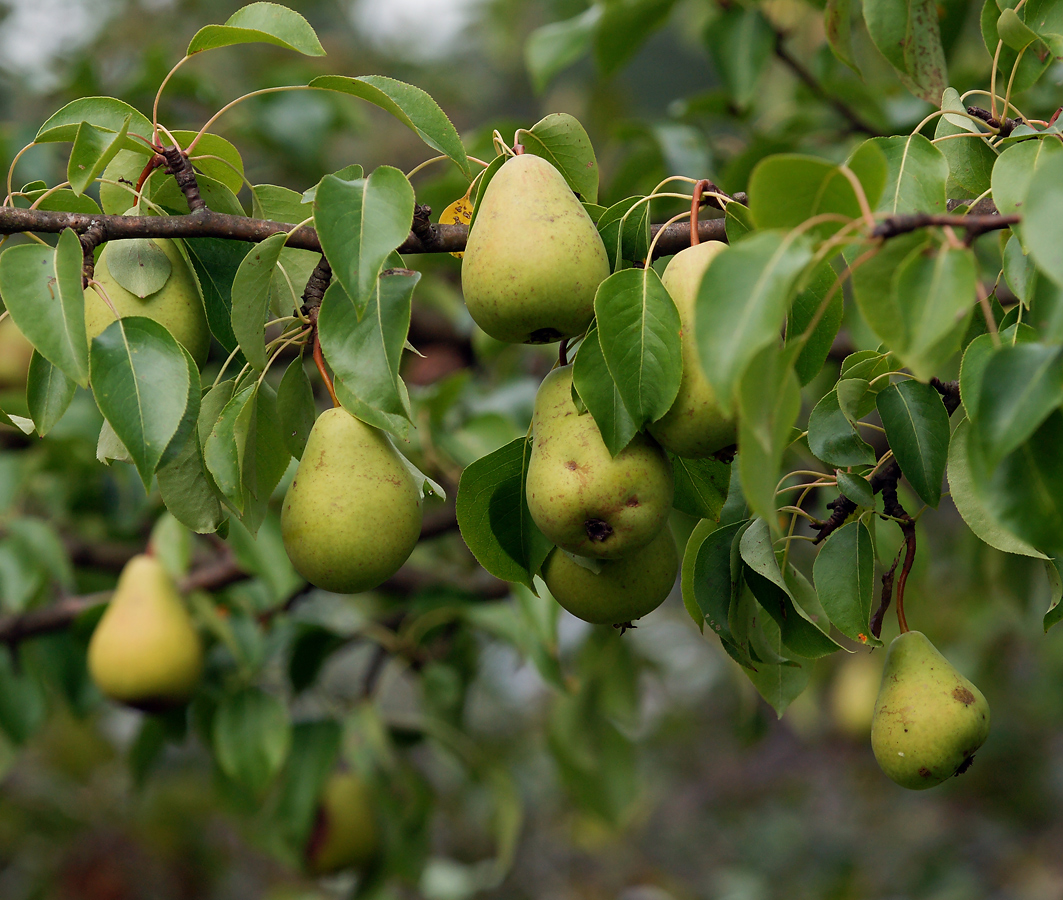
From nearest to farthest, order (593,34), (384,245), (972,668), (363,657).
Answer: (384,245), (593,34), (972,668), (363,657)

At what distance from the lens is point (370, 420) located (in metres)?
0.98

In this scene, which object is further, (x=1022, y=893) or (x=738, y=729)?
(x=1022, y=893)

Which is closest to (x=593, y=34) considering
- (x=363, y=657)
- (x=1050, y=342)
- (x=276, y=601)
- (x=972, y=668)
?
(x=276, y=601)

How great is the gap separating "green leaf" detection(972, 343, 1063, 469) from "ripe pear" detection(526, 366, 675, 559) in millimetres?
276

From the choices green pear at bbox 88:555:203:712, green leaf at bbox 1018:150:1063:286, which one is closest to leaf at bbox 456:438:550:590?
green leaf at bbox 1018:150:1063:286

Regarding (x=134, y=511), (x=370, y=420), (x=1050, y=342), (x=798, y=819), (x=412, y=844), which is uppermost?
(x=1050, y=342)

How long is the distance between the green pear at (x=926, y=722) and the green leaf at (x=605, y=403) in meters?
0.38

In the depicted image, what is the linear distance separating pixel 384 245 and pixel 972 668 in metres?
3.31

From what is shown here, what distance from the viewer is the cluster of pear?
2.72ft

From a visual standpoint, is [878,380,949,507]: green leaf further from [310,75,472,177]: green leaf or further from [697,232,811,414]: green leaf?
[310,75,472,177]: green leaf

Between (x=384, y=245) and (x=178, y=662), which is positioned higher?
(x=384, y=245)

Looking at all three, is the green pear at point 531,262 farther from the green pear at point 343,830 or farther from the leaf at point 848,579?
the green pear at point 343,830

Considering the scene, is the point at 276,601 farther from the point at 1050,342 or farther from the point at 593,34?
the point at 1050,342

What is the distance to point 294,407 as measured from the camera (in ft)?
3.43
